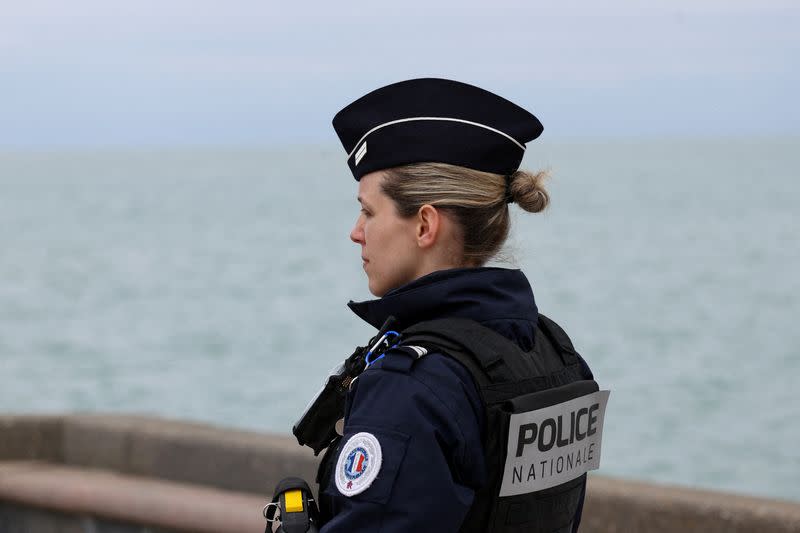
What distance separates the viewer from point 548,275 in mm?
41312

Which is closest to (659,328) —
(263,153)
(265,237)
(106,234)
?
(265,237)

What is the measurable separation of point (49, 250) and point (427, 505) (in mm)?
52519

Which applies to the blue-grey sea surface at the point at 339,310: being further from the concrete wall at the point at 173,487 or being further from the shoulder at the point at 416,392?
the concrete wall at the point at 173,487

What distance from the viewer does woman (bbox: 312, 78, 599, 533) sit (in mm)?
2146

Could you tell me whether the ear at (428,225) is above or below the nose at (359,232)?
below

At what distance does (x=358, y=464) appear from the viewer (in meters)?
2.16

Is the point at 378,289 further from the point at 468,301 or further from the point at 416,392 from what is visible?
the point at 416,392

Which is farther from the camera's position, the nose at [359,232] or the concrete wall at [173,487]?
the concrete wall at [173,487]

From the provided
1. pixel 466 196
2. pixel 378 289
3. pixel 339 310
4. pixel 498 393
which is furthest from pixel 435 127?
pixel 339 310

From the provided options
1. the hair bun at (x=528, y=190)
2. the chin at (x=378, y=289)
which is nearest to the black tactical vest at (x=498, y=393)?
the chin at (x=378, y=289)

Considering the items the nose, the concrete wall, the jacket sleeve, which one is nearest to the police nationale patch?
the jacket sleeve

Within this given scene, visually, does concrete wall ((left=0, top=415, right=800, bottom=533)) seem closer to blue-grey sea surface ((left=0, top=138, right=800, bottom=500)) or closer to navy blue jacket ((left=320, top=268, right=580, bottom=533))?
blue-grey sea surface ((left=0, top=138, right=800, bottom=500))

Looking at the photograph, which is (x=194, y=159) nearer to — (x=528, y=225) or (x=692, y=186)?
(x=692, y=186)

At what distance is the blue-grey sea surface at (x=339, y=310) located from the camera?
24391mm
